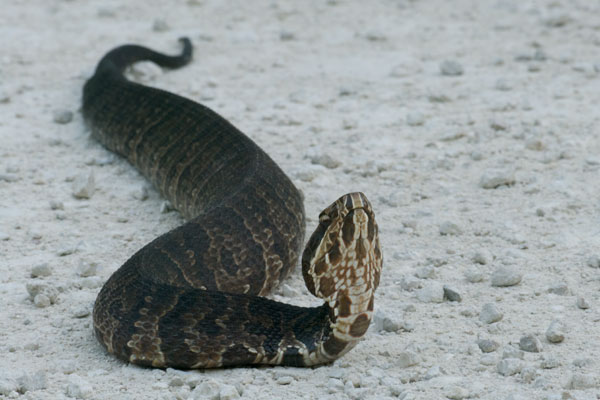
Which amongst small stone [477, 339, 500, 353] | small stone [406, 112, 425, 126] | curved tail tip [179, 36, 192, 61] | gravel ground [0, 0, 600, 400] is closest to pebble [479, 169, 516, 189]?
gravel ground [0, 0, 600, 400]

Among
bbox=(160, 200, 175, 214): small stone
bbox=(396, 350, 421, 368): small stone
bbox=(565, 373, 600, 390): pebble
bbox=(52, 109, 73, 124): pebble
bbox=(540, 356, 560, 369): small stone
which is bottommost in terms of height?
bbox=(160, 200, 175, 214): small stone

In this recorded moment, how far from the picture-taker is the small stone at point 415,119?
22.0 ft

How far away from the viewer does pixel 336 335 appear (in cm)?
374

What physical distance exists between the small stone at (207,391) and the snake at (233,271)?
0.23 metres

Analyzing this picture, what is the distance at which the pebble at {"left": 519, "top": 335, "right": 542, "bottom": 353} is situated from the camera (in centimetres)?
378

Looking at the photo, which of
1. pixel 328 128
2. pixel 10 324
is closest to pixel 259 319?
pixel 10 324

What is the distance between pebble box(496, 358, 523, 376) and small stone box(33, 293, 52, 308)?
207 centimetres

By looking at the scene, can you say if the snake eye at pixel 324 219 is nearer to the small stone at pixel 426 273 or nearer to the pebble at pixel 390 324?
the pebble at pixel 390 324

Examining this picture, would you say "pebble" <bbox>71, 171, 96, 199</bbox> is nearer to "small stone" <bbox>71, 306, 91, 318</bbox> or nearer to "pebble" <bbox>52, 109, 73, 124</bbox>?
"pebble" <bbox>52, 109, 73, 124</bbox>

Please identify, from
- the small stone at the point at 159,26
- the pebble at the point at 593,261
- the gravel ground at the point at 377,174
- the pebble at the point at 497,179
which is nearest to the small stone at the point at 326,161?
the gravel ground at the point at 377,174

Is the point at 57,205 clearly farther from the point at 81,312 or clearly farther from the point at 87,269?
the point at 81,312

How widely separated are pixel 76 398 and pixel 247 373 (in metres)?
0.66

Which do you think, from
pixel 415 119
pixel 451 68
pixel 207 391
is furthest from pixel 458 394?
pixel 451 68

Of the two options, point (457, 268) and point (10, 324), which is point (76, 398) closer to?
point (10, 324)
